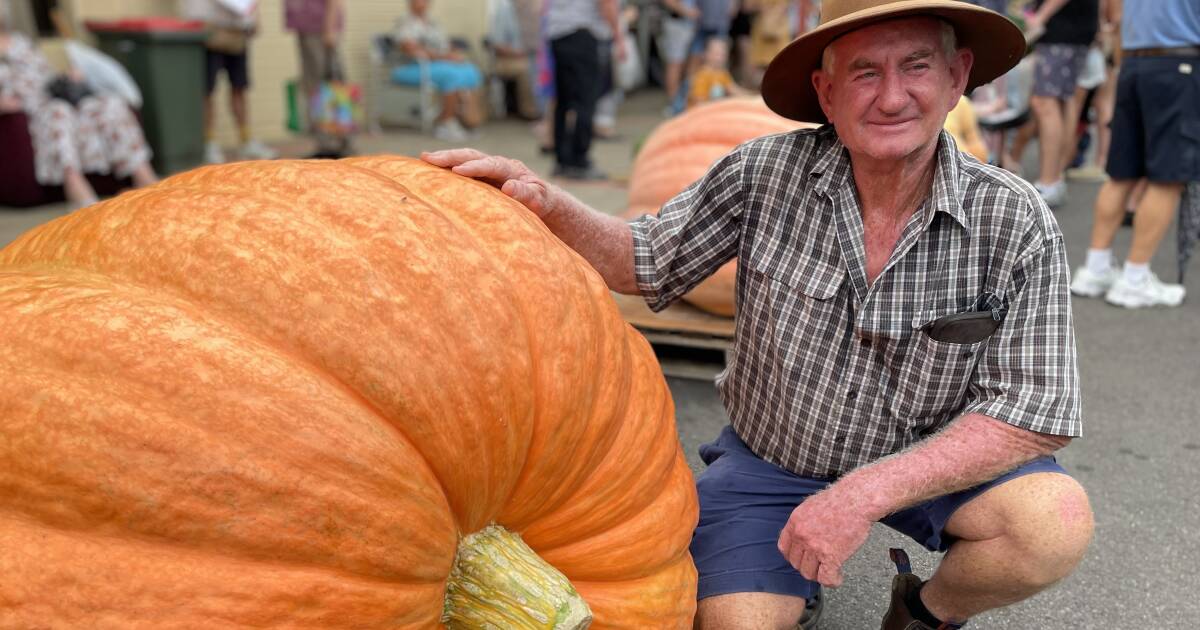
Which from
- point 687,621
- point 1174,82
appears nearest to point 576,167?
point 1174,82

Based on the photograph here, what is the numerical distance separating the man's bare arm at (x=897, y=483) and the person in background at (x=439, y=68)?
8696 millimetres

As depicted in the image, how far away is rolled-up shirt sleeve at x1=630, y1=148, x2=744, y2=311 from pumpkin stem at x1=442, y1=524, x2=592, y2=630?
904mm

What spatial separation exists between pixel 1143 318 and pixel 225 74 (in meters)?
7.24

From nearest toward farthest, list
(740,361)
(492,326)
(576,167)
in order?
(492,326) → (740,361) → (576,167)

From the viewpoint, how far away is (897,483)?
189 centimetres

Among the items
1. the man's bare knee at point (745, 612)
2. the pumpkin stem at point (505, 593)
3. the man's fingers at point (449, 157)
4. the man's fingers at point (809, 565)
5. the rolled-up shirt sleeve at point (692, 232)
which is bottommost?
the man's bare knee at point (745, 612)

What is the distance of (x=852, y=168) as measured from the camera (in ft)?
7.07

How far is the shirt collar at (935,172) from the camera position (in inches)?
78.7

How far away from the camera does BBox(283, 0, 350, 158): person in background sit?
27.9 feet

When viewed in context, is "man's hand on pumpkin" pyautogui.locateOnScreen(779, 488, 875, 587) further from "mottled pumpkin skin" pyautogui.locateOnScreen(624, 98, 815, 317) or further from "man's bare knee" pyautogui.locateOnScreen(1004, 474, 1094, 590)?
"mottled pumpkin skin" pyautogui.locateOnScreen(624, 98, 815, 317)

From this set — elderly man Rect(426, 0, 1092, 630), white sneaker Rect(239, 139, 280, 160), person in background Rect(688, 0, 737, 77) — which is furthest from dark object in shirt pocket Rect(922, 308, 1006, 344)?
person in background Rect(688, 0, 737, 77)

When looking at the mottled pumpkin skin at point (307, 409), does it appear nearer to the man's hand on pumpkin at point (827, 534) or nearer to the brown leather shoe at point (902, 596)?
the man's hand on pumpkin at point (827, 534)

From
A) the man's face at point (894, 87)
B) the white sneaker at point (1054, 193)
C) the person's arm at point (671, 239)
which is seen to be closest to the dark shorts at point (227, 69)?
the white sneaker at point (1054, 193)

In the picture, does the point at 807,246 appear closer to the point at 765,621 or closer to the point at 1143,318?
the point at 765,621
